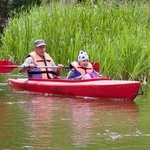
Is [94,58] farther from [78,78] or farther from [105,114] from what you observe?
[105,114]

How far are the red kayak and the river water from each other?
0.43 feet

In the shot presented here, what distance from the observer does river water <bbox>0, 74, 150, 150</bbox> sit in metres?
5.89

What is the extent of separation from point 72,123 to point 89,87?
2353mm

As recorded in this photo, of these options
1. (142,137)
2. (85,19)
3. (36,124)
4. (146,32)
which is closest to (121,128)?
(142,137)

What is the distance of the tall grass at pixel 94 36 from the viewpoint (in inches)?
416

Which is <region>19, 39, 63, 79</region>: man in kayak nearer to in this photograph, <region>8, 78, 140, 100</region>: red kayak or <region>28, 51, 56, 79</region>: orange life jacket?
<region>28, 51, 56, 79</region>: orange life jacket

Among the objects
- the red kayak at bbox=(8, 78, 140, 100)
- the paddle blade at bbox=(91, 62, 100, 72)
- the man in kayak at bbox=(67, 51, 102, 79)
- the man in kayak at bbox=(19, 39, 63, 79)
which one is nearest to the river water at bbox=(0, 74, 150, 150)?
the red kayak at bbox=(8, 78, 140, 100)

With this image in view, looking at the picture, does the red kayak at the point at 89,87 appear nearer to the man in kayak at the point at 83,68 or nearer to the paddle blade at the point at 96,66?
the man in kayak at the point at 83,68

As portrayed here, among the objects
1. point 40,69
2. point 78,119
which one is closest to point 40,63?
point 40,69

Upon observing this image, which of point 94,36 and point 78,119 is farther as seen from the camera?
point 94,36

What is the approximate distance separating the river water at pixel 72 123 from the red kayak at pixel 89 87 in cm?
13

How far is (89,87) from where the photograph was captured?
934cm

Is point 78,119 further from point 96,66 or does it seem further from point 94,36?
point 94,36

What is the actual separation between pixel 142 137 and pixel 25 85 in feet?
14.7
